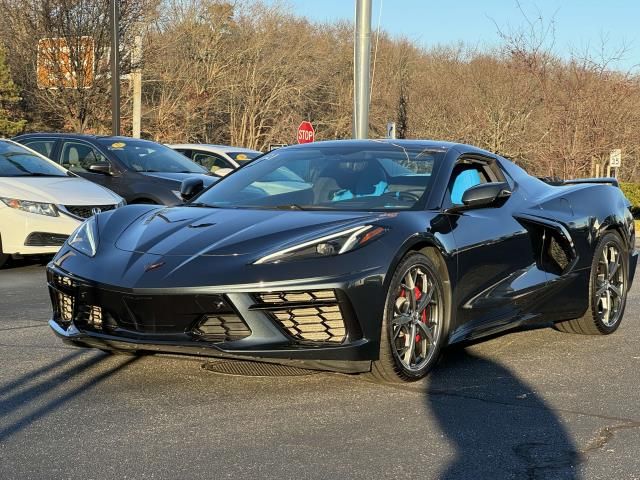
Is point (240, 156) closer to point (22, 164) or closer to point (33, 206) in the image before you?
point (22, 164)

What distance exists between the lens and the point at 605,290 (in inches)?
248

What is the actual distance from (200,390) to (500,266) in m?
1.92

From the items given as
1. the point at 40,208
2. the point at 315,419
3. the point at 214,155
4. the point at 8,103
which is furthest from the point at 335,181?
the point at 8,103

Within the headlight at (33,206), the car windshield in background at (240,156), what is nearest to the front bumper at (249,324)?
the headlight at (33,206)

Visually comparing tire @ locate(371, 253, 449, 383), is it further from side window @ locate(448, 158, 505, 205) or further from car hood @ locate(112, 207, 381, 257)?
side window @ locate(448, 158, 505, 205)

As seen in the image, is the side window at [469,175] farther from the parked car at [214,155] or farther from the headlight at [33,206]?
the parked car at [214,155]

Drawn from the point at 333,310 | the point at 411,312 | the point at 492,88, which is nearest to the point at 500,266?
the point at 411,312

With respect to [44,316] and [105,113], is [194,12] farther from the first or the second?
[44,316]

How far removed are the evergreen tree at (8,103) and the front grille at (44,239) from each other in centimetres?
2465

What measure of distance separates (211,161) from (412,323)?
37.0ft

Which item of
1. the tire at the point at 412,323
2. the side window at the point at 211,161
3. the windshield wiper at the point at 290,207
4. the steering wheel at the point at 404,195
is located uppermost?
the steering wheel at the point at 404,195

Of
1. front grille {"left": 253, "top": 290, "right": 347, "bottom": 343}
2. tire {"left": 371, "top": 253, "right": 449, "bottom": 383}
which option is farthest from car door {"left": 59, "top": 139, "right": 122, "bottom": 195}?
front grille {"left": 253, "top": 290, "right": 347, "bottom": 343}

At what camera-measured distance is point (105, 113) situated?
3067cm

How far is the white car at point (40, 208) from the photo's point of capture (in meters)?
9.20
